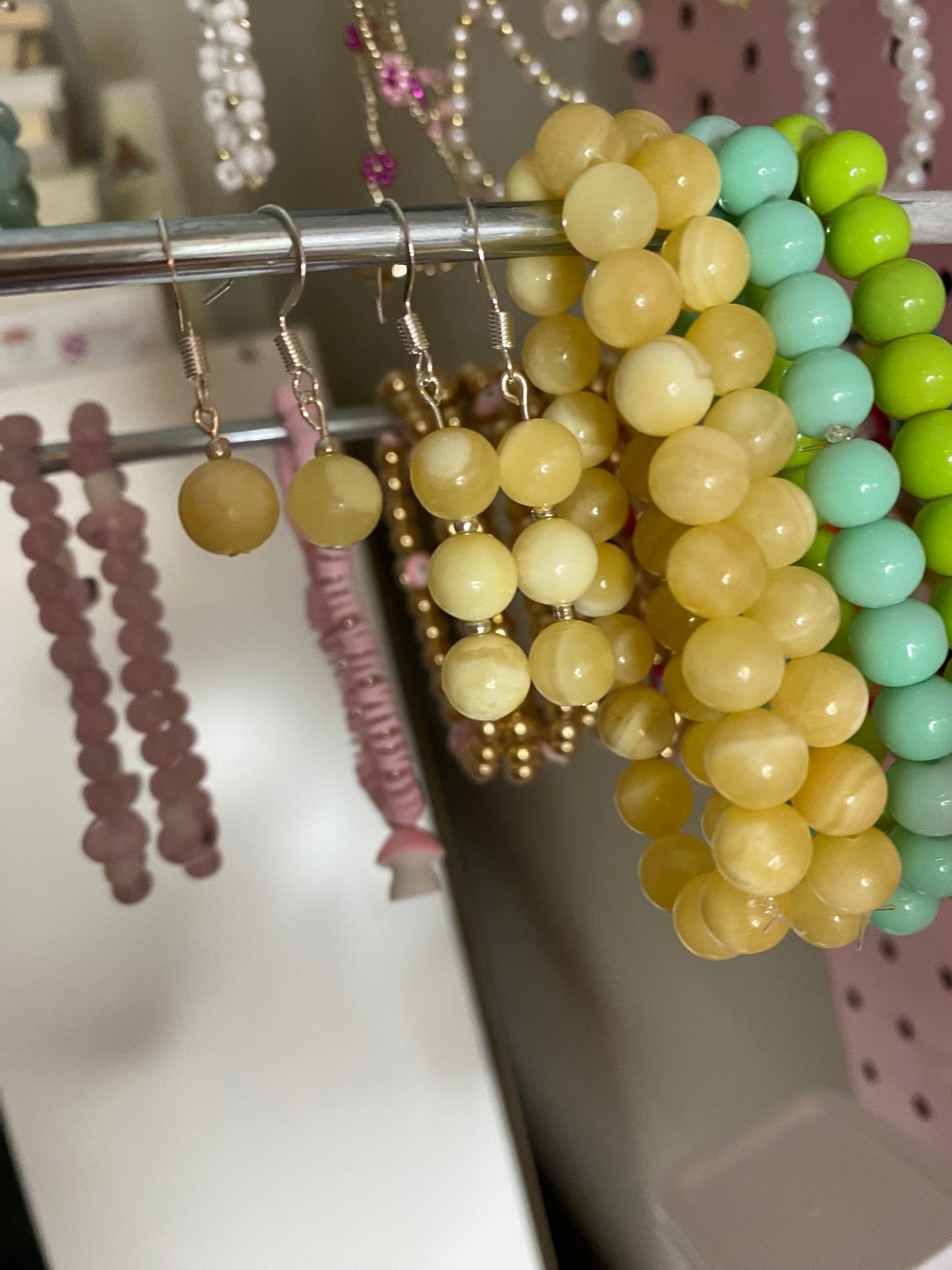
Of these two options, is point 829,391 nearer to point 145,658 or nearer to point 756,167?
point 756,167

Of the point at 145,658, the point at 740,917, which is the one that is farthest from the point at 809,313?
the point at 145,658

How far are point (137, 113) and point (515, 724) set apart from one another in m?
0.86

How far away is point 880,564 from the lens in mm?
349

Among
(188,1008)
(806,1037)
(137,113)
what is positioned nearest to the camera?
(806,1037)

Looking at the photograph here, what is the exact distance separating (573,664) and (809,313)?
0.54 feet

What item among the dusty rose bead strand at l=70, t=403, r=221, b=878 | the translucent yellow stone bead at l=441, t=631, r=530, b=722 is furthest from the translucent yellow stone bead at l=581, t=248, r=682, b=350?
the dusty rose bead strand at l=70, t=403, r=221, b=878

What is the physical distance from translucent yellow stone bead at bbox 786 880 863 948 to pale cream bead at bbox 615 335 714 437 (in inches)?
7.5

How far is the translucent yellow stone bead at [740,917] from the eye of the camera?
0.35 metres

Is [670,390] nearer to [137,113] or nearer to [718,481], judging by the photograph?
[718,481]

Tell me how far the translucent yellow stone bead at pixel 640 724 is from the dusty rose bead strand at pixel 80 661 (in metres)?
0.37

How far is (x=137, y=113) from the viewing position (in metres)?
1.02

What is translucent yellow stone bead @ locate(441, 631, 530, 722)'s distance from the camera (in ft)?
1.13

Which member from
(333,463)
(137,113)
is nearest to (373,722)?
(333,463)

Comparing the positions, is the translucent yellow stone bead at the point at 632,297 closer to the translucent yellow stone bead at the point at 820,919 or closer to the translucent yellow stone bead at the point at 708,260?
the translucent yellow stone bead at the point at 708,260
